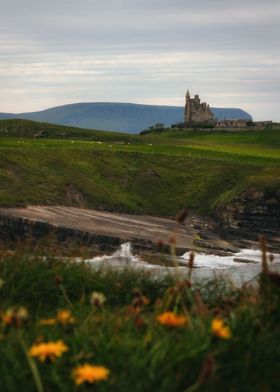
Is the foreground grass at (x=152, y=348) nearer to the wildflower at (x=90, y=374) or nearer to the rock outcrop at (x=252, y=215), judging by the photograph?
the wildflower at (x=90, y=374)

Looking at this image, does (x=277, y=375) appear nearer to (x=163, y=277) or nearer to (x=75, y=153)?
(x=163, y=277)

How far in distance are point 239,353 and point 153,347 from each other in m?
0.69

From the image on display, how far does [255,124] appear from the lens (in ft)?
448

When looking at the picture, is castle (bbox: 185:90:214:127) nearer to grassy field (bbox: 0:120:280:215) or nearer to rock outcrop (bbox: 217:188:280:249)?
grassy field (bbox: 0:120:280:215)

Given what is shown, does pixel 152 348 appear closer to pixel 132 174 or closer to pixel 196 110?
pixel 132 174

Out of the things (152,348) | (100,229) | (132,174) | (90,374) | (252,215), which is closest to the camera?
(90,374)

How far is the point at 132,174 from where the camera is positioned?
3221 inches

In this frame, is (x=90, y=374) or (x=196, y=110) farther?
(x=196, y=110)

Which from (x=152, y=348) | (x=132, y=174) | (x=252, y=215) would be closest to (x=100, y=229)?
(x=252, y=215)

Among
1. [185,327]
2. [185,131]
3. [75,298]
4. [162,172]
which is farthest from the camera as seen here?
[185,131]

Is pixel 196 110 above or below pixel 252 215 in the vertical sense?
above

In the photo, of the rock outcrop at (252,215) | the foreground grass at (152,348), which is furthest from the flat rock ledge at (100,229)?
the foreground grass at (152,348)

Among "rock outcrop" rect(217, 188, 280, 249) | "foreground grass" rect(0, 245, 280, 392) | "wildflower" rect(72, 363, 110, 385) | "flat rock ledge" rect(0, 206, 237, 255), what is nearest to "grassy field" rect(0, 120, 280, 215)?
"rock outcrop" rect(217, 188, 280, 249)

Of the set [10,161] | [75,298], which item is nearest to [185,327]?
[75,298]
